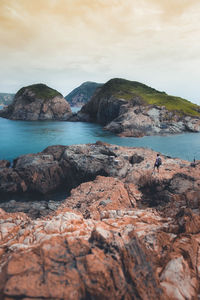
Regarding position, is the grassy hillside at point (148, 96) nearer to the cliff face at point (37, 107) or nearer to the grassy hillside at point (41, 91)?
the cliff face at point (37, 107)

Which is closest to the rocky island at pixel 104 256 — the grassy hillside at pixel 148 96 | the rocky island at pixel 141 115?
the rocky island at pixel 141 115

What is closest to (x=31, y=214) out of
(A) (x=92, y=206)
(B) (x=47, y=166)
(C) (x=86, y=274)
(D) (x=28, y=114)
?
(A) (x=92, y=206)

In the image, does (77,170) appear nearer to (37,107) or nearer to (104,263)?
(104,263)

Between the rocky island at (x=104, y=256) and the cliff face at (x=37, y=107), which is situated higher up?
the cliff face at (x=37, y=107)

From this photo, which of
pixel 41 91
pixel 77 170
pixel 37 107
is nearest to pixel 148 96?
pixel 37 107

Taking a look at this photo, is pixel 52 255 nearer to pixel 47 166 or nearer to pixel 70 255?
pixel 70 255
